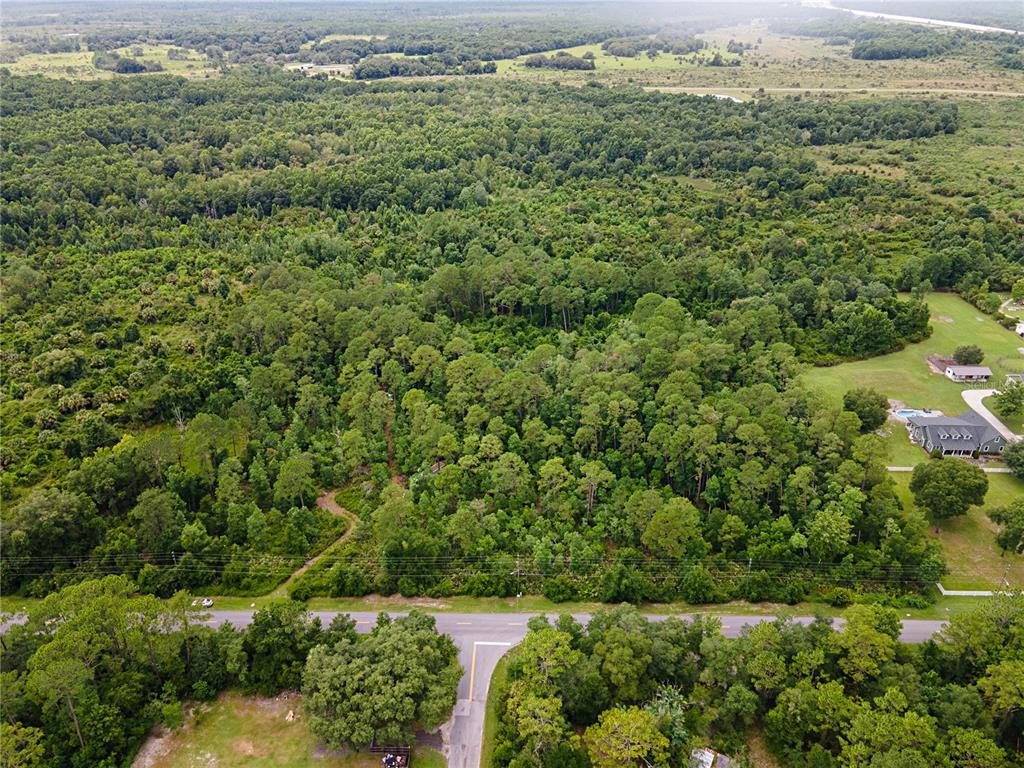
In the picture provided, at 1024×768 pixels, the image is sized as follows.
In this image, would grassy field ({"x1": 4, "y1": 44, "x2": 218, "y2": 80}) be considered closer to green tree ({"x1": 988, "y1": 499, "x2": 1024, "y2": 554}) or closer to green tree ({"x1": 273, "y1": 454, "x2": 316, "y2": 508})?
green tree ({"x1": 273, "y1": 454, "x2": 316, "y2": 508})

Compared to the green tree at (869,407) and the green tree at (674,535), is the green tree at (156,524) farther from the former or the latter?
the green tree at (869,407)

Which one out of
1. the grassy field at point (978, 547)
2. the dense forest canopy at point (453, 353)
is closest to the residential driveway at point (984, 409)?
the grassy field at point (978, 547)

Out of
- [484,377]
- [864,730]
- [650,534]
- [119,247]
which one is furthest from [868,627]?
[119,247]

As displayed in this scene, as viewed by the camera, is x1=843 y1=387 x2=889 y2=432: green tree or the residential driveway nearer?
x1=843 y1=387 x2=889 y2=432: green tree

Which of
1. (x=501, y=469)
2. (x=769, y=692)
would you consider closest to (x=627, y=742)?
(x=769, y=692)

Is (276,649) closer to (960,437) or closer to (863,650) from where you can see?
(863,650)

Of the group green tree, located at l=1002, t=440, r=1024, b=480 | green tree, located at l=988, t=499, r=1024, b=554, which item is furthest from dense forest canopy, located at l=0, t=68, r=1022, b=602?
green tree, located at l=1002, t=440, r=1024, b=480
